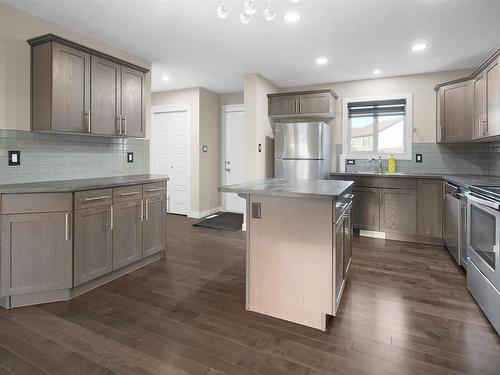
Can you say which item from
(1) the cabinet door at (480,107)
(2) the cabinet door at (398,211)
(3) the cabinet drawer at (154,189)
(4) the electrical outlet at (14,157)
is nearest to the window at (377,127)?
(2) the cabinet door at (398,211)

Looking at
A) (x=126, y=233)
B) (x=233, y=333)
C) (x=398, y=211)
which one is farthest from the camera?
(x=398, y=211)

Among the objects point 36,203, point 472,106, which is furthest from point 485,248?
point 36,203

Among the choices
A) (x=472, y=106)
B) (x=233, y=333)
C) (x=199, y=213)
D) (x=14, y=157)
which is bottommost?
(x=233, y=333)

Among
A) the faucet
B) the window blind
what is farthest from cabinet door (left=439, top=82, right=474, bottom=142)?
the faucet

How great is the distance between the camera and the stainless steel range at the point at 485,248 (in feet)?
6.59

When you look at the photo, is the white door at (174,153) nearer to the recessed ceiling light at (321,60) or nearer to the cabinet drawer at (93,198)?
the recessed ceiling light at (321,60)

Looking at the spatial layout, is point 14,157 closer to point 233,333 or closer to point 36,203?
point 36,203

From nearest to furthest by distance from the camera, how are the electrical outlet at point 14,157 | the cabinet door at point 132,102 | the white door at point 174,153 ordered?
1. the electrical outlet at point 14,157
2. the cabinet door at point 132,102
3. the white door at point 174,153

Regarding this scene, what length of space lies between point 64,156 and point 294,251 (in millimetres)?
2534

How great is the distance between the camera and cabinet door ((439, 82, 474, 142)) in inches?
148

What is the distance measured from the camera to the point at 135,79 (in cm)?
344

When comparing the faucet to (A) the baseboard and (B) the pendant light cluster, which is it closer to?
(A) the baseboard

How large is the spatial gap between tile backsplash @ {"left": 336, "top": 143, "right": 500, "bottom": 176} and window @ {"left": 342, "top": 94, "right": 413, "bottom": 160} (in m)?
0.18

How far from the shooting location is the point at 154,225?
3.29 metres
